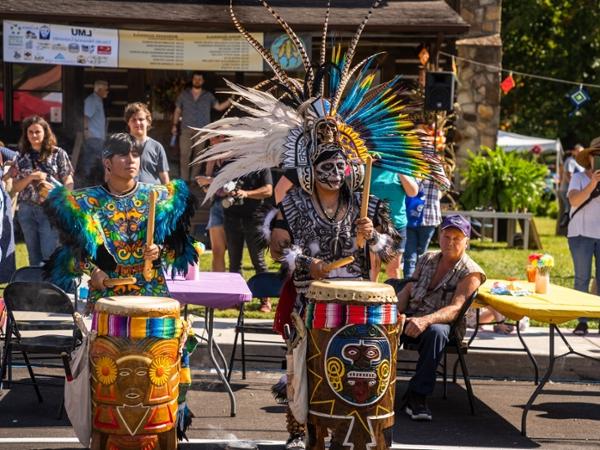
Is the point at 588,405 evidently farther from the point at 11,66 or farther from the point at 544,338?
the point at 11,66

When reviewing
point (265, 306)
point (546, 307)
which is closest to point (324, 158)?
point (546, 307)

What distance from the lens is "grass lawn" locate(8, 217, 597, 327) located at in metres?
11.8

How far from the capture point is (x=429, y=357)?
702 centimetres

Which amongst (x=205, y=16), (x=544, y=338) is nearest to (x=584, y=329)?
(x=544, y=338)

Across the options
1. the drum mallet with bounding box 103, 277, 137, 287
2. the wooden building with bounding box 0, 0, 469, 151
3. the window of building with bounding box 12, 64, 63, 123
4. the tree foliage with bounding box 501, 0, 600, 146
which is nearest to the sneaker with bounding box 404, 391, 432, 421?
the drum mallet with bounding box 103, 277, 137, 287

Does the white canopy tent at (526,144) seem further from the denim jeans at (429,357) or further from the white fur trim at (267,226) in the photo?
the white fur trim at (267,226)

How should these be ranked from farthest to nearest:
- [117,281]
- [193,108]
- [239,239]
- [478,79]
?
[478,79] → [193,108] → [239,239] → [117,281]

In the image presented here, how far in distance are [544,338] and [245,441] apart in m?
3.92

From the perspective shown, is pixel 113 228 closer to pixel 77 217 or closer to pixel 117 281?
pixel 77 217

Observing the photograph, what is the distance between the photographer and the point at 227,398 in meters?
7.45

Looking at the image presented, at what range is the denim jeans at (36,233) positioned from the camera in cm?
1016

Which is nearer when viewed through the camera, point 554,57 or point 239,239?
point 239,239

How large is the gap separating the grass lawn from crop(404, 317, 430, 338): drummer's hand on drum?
9.65ft

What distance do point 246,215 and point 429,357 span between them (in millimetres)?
3684
